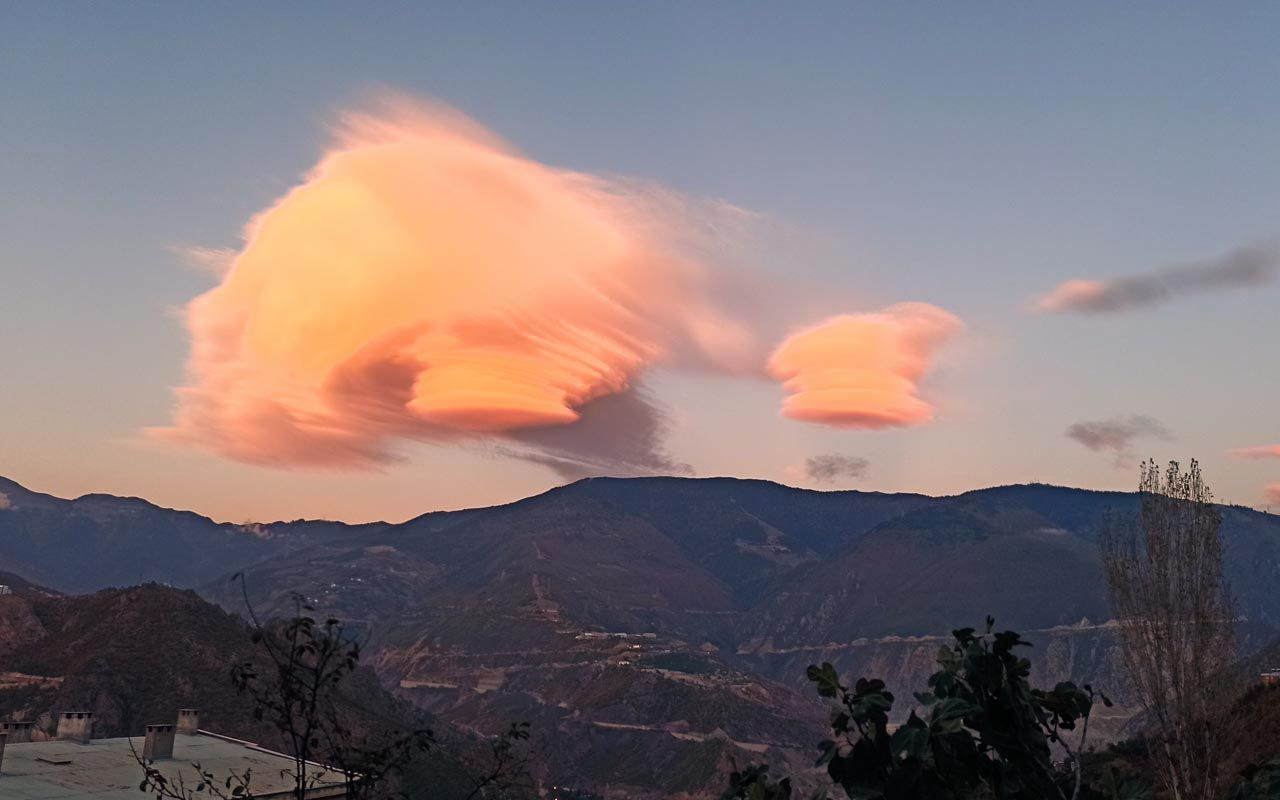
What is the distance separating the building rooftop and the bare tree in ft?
96.6

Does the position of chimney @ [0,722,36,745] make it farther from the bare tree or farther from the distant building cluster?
the bare tree

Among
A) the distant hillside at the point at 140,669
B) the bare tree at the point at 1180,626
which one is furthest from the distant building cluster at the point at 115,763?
the distant hillside at the point at 140,669

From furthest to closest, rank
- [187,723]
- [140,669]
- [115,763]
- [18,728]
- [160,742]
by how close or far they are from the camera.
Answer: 1. [140,669]
2. [187,723]
3. [18,728]
4. [160,742]
5. [115,763]

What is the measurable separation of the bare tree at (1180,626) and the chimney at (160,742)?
3985cm

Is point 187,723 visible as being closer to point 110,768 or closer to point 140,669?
point 110,768

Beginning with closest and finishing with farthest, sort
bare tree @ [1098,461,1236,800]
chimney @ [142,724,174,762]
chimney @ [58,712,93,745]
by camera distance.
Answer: bare tree @ [1098,461,1236,800] → chimney @ [142,724,174,762] → chimney @ [58,712,93,745]

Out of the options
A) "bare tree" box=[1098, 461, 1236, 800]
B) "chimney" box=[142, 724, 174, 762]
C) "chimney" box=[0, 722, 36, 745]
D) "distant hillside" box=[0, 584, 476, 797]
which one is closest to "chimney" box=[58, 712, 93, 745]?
"chimney" box=[0, 722, 36, 745]

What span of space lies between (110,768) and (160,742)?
301 centimetres

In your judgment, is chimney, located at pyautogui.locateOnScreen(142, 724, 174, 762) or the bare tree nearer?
the bare tree

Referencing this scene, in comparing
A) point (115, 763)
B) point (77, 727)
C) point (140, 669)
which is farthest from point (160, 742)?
point (140, 669)

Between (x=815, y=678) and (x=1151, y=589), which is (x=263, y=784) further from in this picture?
(x=815, y=678)

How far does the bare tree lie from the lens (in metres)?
36.5

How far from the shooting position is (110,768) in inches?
1628

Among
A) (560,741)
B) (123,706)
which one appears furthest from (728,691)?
(123,706)
